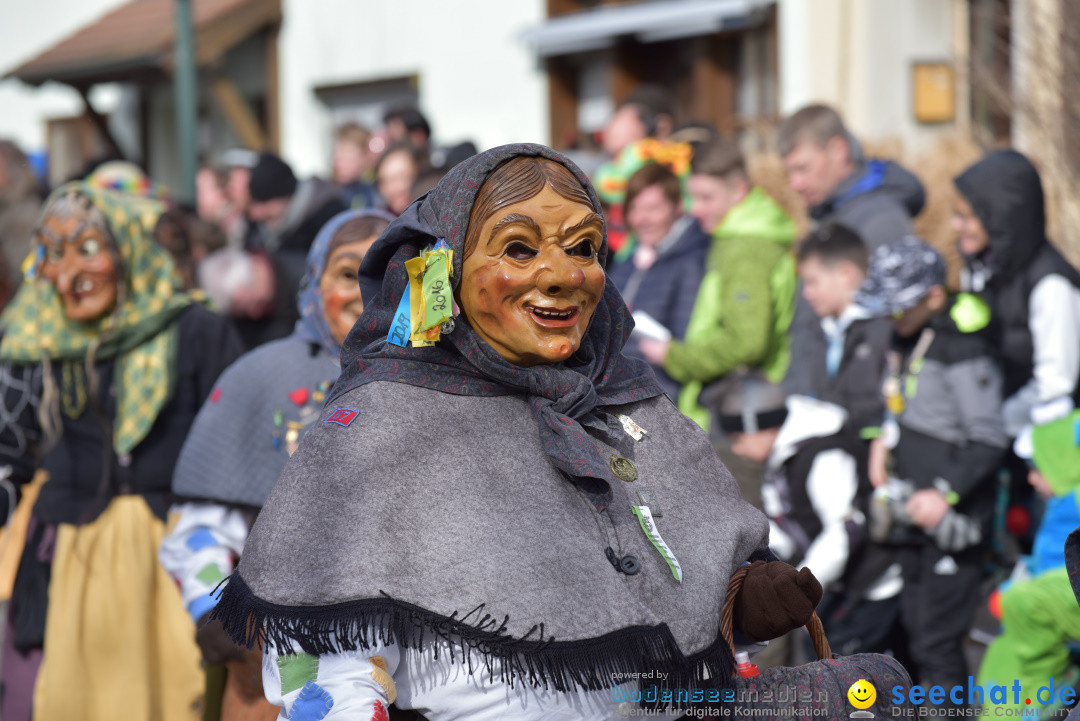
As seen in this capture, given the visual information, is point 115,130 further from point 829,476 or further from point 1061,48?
point 829,476

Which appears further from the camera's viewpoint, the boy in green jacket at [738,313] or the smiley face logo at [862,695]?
the boy in green jacket at [738,313]

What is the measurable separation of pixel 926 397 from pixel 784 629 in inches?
104

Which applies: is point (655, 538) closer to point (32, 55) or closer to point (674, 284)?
point (674, 284)

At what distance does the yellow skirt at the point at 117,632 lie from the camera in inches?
156

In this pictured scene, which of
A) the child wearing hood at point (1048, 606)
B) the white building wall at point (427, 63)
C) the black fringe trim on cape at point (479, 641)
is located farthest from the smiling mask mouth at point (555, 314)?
the white building wall at point (427, 63)

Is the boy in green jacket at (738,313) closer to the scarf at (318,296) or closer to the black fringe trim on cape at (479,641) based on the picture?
the scarf at (318,296)

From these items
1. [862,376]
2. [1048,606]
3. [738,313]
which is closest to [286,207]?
[738,313]

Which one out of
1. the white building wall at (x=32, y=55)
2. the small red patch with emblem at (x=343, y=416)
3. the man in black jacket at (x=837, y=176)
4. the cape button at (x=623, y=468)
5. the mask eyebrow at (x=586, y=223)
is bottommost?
the cape button at (x=623, y=468)

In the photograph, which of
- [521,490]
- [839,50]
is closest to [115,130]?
[839,50]

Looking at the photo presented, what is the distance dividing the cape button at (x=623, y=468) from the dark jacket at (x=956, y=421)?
2589 millimetres

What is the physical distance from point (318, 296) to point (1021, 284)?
2.82 metres

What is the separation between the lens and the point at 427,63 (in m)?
14.2

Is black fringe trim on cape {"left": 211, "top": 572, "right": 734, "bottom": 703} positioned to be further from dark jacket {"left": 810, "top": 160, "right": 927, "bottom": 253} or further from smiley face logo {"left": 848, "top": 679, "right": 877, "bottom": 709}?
dark jacket {"left": 810, "top": 160, "right": 927, "bottom": 253}

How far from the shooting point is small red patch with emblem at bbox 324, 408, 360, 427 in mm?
2379
